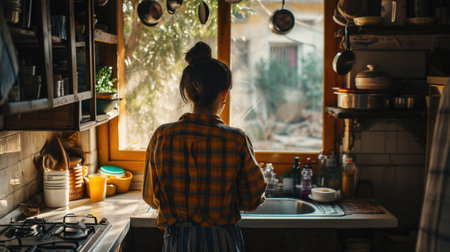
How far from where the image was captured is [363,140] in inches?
123

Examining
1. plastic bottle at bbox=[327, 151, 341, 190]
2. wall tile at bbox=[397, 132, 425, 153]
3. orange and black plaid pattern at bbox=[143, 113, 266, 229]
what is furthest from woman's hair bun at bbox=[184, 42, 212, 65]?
wall tile at bbox=[397, 132, 425, 153]

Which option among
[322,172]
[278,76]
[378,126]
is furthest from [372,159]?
[278,76]

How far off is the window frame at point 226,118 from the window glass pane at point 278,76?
1.9 inches

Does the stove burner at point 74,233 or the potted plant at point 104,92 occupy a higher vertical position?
the potted plant at point 104,92

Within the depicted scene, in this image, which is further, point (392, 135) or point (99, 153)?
point (99, 153)

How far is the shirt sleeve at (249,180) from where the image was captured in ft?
6.54

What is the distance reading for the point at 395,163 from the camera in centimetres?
314

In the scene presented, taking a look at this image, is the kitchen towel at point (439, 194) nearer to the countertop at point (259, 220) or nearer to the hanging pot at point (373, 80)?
the countertop at point (259, 220)

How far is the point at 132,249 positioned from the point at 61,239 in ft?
1.85

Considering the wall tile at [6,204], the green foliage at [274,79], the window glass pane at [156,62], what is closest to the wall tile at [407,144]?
the green foliage at [274,79]

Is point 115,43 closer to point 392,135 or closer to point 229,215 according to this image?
point 229,215

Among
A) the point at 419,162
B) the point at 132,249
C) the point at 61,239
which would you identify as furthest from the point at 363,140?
the point at 61,239

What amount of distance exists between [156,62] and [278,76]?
31.2 inches

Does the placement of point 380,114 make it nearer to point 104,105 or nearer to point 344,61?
point 344,61
